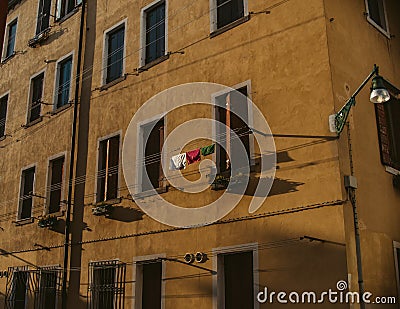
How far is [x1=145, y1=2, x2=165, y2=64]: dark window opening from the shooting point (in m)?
15.5

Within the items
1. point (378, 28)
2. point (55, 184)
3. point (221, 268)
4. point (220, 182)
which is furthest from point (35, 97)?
point (378, 28)

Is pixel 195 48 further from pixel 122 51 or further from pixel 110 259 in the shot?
pixel 110 259

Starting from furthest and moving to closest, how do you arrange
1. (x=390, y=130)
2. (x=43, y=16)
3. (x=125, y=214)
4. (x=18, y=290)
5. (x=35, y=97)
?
(x=43, y=16) < (x=35, y=97) < (x=18, y=290) < (x=125, y=214) < (x=390, y=130)

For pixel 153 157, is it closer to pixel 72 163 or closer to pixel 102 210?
pixel 102 210

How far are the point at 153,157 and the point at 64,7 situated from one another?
897cm

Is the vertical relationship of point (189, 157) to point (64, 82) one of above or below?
below

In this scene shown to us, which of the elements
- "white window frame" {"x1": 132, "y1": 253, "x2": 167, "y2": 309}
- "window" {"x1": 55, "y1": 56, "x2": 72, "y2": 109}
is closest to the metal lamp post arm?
"white window frame" {"x1": 132, "y1": 253, "x2": 167, "y2": 309}

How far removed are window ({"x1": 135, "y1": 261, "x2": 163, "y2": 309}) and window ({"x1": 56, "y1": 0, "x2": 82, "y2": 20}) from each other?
10.6 m

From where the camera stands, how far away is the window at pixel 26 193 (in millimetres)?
18641

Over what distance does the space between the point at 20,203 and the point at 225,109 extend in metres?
9.52

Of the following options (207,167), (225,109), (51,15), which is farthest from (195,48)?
(51,15)

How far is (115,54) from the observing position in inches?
671

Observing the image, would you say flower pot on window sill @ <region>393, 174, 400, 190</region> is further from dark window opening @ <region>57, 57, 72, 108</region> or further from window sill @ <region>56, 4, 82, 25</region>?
window sill @ <region>56, 4, 82, 25</region>

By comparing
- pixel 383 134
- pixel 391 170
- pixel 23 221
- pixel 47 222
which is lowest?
pixel 47 222
